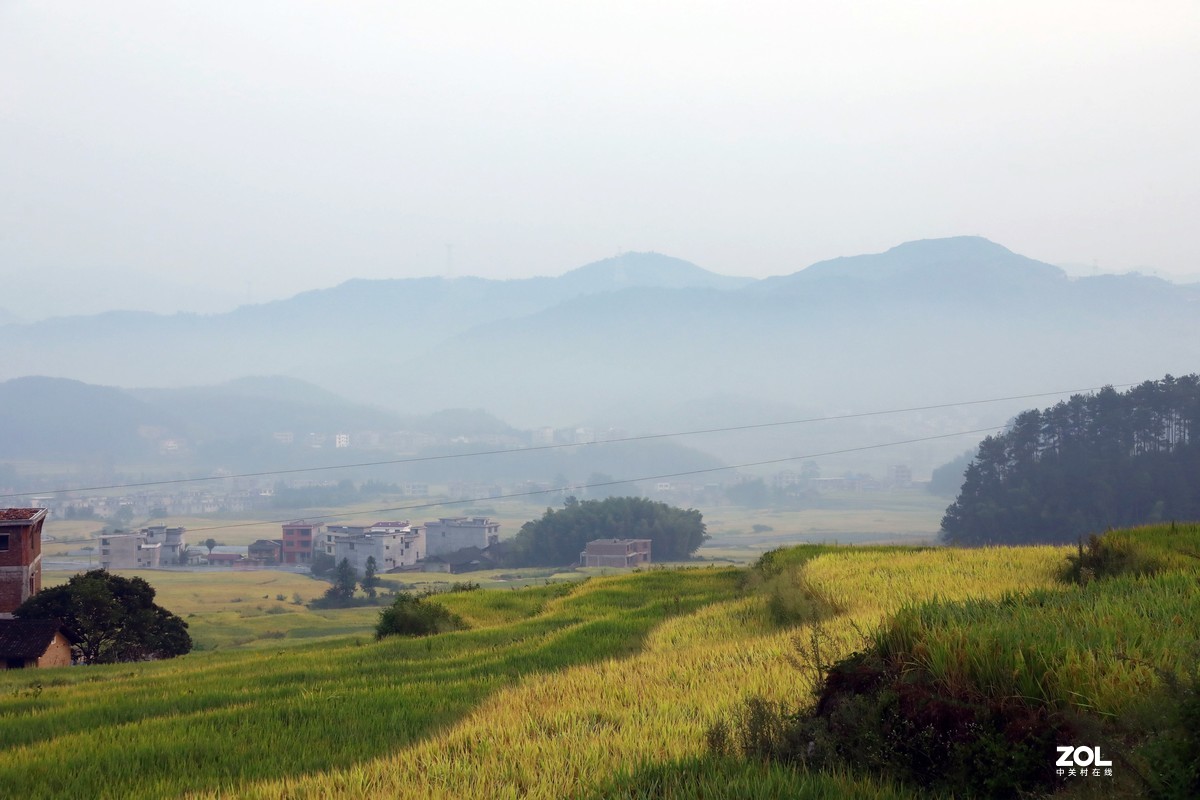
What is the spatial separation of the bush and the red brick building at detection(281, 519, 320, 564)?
16068 centimetres

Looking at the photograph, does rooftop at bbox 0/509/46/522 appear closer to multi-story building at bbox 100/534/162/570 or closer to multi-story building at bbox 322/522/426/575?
multi-story building at bbox 322/522/426/575

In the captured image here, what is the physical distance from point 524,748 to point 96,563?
597 ft

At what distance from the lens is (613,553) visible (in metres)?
117

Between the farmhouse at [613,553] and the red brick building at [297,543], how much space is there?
77.0 meters

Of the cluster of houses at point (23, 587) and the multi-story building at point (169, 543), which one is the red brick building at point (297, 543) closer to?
the multi-story building at point (169, 543)

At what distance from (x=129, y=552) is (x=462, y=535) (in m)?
59.9

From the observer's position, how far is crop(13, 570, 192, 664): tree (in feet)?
131

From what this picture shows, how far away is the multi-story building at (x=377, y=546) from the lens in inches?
6097

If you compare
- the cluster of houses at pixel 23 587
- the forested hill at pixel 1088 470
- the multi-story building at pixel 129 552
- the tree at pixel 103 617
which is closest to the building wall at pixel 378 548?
the multi-story building at pixel 129 552

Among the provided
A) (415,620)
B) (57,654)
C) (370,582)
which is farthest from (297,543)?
(415,620)

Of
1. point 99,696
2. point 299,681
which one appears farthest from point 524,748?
point 99,696

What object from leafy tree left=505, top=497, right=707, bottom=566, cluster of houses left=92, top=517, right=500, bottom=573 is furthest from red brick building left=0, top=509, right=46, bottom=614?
cluster of houses left=92, top=517, right=500, bottom=573

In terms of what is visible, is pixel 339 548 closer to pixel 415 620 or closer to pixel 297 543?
pixel 297 543

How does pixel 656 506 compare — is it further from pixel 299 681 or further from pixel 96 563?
pixel 299 681
